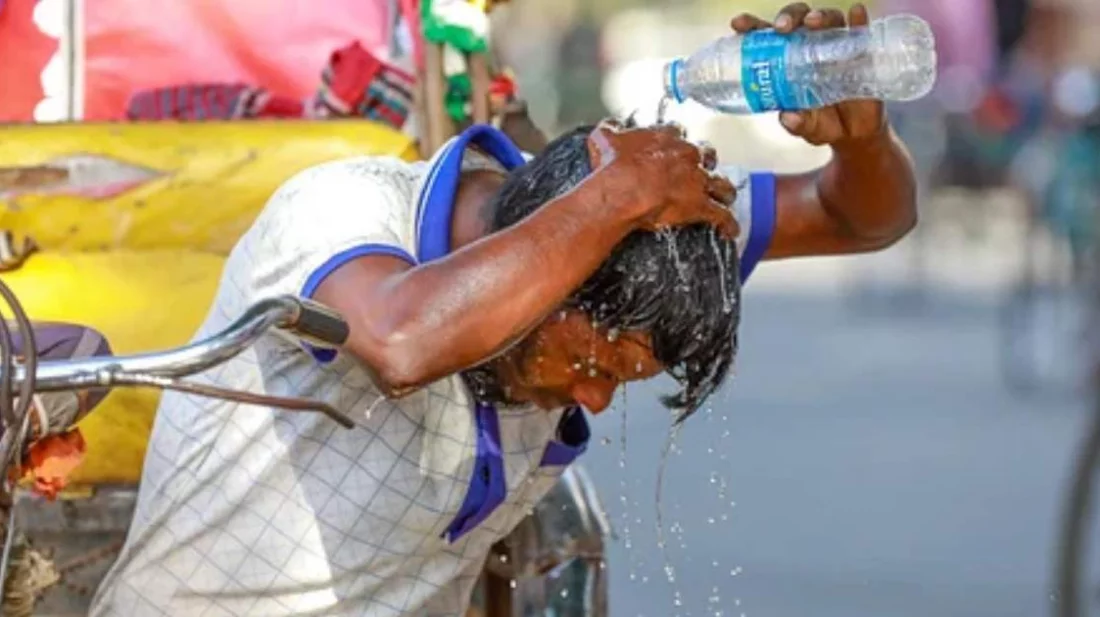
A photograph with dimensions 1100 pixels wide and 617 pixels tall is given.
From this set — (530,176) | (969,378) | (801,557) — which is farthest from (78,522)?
(969,378)

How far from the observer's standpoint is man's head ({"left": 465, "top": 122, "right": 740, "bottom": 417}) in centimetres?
278

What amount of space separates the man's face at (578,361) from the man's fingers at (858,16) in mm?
490

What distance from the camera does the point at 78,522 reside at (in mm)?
3402

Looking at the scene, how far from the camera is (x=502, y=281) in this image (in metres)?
2.65

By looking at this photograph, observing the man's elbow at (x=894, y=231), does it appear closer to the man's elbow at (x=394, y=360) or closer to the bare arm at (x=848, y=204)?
the bare arm at (x=848, y=204)

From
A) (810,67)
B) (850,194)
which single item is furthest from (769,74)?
(850,194)

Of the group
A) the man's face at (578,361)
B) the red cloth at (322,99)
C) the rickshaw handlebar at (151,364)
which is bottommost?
the man's face at (578,361)

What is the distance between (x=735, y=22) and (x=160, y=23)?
1617mm

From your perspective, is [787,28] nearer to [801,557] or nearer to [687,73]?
[687,73]

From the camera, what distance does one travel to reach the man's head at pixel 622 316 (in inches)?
109

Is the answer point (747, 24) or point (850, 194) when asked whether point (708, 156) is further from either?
point (850, 194)

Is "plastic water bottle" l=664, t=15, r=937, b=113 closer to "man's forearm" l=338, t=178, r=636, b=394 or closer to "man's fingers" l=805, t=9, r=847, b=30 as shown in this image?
"man's fingers" l=805, t=9, r=847, b=30

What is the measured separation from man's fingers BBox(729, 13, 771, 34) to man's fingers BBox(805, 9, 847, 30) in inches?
2.6

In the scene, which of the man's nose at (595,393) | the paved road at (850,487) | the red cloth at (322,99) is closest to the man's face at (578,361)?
the man's nose at (595,393)
